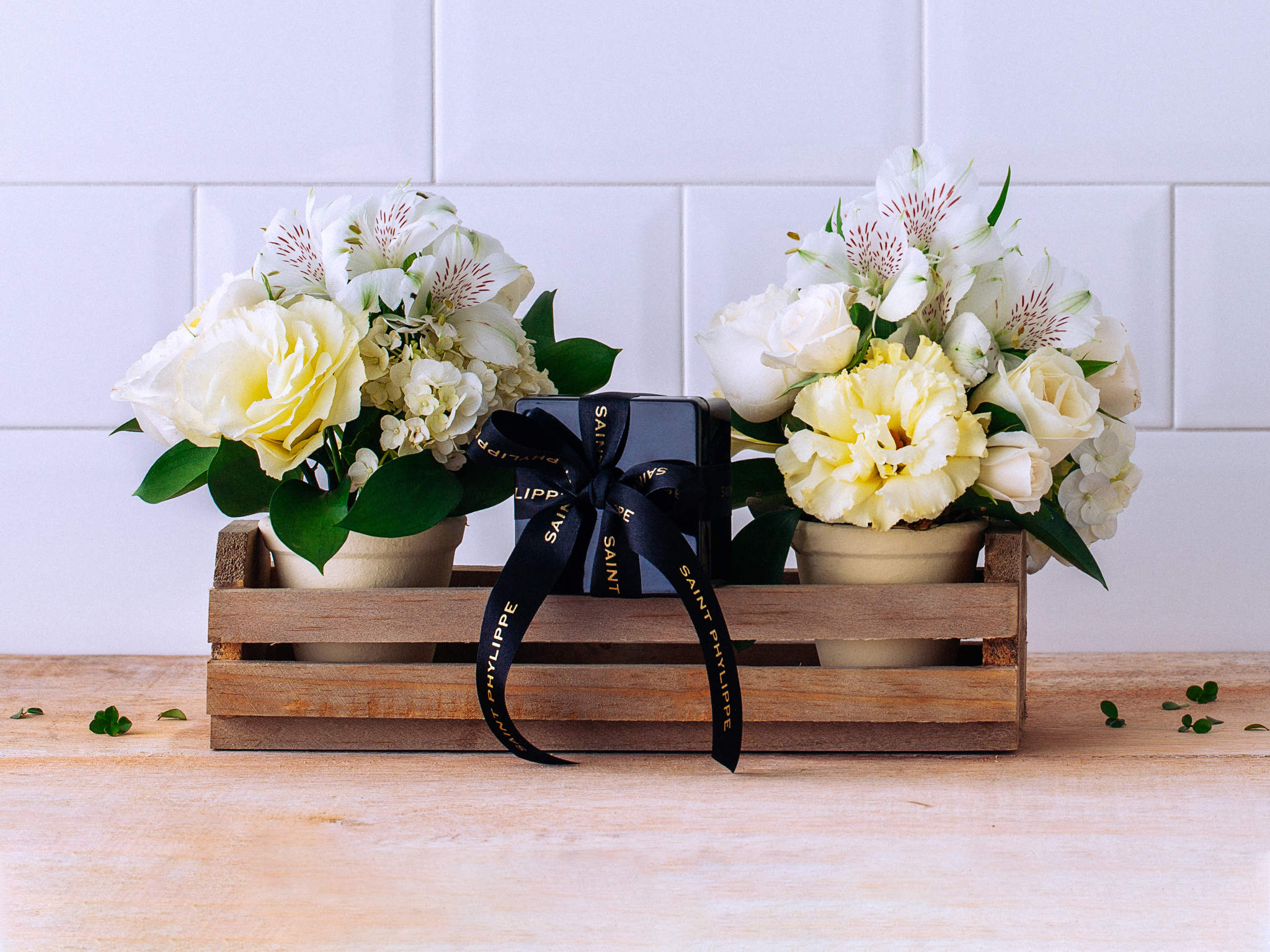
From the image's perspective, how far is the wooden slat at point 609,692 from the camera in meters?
0.60

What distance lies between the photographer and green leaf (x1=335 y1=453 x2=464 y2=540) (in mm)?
581

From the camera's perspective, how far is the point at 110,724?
67 centimetres

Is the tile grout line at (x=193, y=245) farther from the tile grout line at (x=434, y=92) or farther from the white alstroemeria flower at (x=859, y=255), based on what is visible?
the white alstroemeria flower at (x=859, y=255)

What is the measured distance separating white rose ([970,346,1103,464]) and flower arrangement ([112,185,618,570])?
0.29 meters

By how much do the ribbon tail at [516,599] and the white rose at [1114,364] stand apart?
34cm

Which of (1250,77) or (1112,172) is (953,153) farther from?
(1250,77)

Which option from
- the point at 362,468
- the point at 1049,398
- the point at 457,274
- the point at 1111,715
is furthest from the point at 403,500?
the point at 1111,715

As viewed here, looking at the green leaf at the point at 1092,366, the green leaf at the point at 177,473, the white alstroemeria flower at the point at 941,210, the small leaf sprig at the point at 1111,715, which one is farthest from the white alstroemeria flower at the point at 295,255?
the small leaf sprig at the point at 1111,715

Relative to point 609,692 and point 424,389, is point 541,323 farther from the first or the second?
point 609,692

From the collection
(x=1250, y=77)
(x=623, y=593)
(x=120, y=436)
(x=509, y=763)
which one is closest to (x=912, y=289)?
(x=623, y=593)

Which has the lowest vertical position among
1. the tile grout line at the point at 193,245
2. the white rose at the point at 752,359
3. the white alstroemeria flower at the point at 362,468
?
the white alstroemeria flower at the point at 362,468

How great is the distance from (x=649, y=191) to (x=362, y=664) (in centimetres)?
50

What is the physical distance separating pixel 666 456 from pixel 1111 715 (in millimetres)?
371

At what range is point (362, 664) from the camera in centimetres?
61
